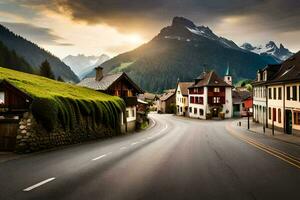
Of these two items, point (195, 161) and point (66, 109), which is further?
point (66, 109)

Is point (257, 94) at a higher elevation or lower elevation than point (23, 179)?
higher

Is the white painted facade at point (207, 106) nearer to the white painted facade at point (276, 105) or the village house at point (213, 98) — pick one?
the village house at point (213, 98)

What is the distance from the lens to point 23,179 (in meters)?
12.0

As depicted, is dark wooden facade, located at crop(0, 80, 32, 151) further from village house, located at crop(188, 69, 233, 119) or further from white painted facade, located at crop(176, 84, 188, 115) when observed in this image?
white painted facade, located at crop(176, 84, 188, 115)

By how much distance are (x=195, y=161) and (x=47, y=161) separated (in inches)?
292

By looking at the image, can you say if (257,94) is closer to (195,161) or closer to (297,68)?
(297,68)

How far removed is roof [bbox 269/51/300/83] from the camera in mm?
36156

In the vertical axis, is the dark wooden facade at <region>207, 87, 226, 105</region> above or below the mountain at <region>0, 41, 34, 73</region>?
below

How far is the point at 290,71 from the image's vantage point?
39.8m

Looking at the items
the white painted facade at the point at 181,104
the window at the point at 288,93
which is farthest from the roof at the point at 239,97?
the window at the point at 288,93

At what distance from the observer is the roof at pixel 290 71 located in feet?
119

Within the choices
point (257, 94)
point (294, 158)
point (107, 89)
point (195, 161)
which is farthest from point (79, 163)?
point (257, 94)

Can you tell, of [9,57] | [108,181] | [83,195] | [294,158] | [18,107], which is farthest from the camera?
[9,57]

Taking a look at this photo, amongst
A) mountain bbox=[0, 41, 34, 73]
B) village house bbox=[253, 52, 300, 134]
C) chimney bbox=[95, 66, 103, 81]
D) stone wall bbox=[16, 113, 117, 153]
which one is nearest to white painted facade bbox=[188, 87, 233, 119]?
village house bbox=[253, 52, 300, 134]
